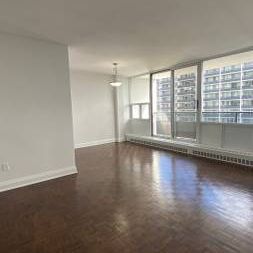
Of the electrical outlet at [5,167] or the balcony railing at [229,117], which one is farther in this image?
the balcony railing at [229,117]

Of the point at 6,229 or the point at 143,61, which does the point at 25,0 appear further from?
the point at 143,61

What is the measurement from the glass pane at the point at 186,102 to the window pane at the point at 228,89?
1.00ft

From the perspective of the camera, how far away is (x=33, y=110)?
11.1ft

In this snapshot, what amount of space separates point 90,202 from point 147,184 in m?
1.06

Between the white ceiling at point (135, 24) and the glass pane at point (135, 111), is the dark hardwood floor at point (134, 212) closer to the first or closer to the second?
the white ceiling at point (135, 24)

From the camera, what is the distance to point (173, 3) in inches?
88.7

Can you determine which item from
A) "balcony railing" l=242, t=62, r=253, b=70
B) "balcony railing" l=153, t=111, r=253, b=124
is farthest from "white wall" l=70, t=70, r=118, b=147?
"balcony railing" l=242, t=62, r=253, b=70

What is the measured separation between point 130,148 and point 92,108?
6.47 ft

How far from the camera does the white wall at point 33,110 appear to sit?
3.15 m

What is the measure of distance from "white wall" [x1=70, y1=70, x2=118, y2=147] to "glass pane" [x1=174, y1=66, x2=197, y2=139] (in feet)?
8.26

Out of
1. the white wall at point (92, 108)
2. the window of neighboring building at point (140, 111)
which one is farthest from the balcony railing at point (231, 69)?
the white wall at point (92, 108)

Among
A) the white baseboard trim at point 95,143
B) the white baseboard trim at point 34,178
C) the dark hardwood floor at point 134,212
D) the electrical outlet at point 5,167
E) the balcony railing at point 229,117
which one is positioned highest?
the balcony railing at point 229,117

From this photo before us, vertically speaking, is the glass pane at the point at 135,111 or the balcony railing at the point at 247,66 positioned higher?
the balcony railing at the point at 247,66

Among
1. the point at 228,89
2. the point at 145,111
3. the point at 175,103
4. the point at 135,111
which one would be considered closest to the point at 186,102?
the point at 175,103
